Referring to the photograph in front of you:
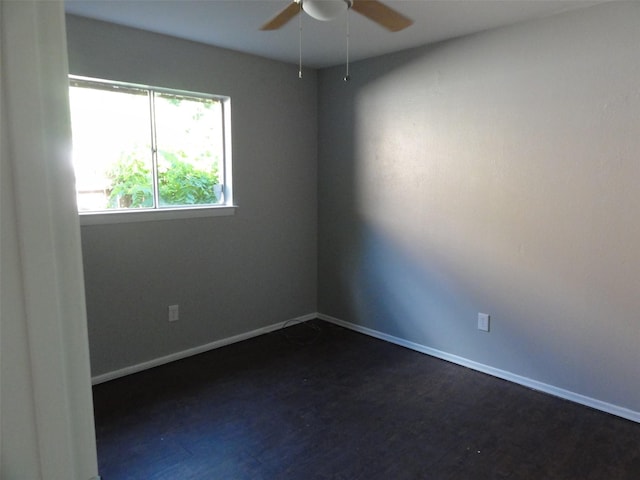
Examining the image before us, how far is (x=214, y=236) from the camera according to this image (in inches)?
140

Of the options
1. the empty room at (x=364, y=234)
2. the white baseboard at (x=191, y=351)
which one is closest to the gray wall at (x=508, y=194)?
the empty room at (x=364, y=234)

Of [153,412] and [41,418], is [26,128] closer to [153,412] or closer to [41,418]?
[41,418]

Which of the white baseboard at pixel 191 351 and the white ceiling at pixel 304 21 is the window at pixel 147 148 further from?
the white baseboard at pixel 191 351

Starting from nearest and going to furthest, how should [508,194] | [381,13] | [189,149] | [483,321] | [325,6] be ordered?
[325,6] → [381,13] → [508,194] → [483,321] → [189,149]

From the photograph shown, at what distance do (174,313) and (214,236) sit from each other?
66 centimetres

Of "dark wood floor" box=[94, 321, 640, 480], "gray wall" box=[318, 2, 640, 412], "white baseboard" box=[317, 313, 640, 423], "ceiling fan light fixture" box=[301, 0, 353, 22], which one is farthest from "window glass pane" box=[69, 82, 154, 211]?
"white baseboard" box=[317, 313, 640, 423]

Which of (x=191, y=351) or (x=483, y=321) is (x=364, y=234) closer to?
(x=483, y=321)

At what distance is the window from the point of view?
292 cm

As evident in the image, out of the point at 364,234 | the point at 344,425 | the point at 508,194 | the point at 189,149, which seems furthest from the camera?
the point at 364,234

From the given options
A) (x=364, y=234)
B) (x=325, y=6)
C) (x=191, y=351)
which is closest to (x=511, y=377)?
(x=364, y=234)

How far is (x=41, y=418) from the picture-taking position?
366mm

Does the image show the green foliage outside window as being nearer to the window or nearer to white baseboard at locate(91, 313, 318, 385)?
the window

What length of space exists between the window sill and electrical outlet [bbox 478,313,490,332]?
2.06 metres

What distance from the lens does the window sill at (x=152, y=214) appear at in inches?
114
